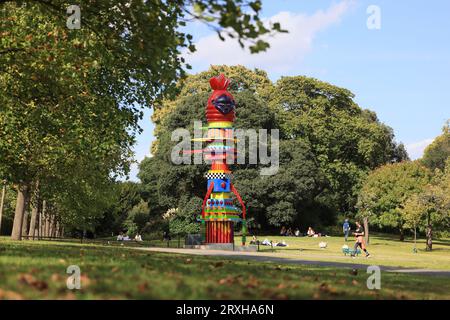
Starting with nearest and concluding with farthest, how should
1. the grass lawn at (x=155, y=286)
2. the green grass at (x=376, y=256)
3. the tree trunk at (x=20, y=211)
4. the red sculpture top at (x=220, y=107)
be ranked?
the grass lawn at (x=155, y=286) < the green grass at (x=376, y=256) < the tree trunk at (x=20, y=211) < the red sculpture top at (x=220, y=107)

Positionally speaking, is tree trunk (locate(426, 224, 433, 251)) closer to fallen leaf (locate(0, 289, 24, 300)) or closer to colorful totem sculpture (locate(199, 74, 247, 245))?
colorful totem sculpture (locate(199, 74, 247, 245))

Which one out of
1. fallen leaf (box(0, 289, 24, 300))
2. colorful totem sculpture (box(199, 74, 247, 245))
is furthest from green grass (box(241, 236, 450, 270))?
fallen leaf (box(0, 289, 24, 300))

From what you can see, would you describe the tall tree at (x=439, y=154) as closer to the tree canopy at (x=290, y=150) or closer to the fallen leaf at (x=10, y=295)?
the tree canopy at (x=290, y=150)

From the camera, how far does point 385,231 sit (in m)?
86.6

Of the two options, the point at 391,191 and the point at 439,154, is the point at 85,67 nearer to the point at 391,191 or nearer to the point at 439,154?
the point at 391,191

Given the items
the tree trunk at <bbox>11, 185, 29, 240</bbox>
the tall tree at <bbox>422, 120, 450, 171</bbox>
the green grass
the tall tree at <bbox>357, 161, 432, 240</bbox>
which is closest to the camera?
the green grass

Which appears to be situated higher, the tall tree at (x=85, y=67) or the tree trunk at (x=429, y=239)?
the tall tree at (x=85, y=67)

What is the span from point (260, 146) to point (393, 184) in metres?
14.7

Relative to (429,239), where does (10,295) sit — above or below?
below

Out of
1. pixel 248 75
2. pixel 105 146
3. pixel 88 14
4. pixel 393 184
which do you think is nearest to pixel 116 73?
pixel 105 146

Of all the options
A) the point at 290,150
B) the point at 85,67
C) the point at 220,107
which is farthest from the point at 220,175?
the point at 290,150

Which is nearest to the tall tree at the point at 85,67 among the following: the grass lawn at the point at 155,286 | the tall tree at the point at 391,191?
the grass lawn at the point at 155,286

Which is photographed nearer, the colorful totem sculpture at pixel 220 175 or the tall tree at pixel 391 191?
the colorful totem sculpture at pixel 220 175
